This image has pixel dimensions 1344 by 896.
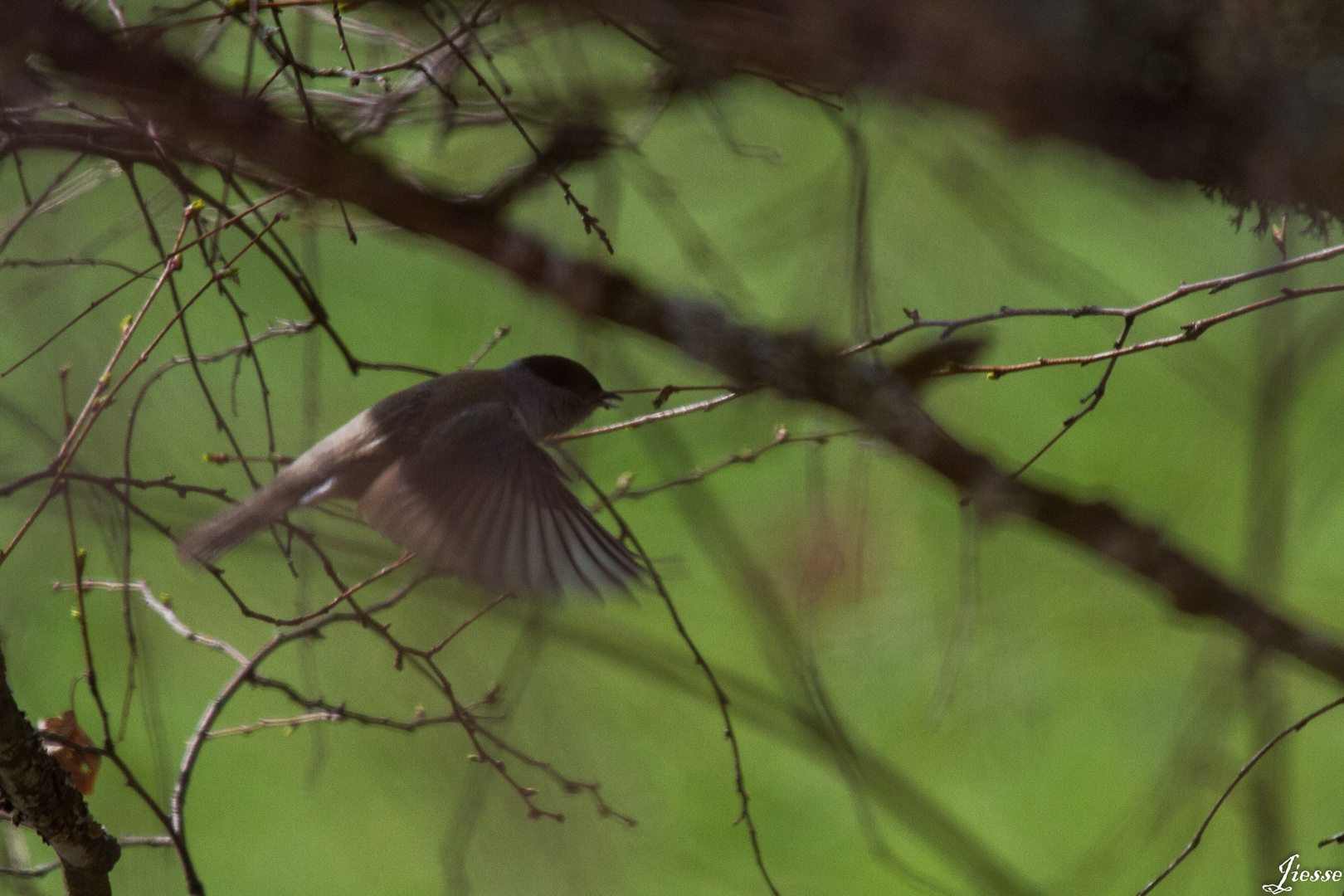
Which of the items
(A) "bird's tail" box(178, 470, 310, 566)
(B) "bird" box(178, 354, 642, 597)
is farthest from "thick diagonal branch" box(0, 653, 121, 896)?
(A) "bird's tail" box(178, 470, 310, 566)

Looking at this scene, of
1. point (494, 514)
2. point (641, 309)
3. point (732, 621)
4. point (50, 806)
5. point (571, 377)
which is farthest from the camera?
point (732, 621)

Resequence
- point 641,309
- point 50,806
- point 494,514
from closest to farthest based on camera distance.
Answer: point 641,309
point 50,806
point 494,514

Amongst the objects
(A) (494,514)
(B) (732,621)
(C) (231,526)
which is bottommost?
(B) (732,621)

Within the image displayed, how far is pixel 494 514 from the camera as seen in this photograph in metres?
1.50

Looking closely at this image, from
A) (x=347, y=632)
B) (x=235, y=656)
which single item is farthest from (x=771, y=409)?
(x=347, y=632)

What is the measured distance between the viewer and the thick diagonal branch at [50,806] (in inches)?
39.4

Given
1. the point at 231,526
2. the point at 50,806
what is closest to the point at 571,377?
the point at 231,526

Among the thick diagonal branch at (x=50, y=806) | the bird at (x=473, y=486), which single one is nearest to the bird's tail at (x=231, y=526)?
the bird at (x=473, y=486)

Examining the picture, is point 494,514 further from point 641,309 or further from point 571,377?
point 641,309

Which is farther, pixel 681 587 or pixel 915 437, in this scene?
pixel 681 587

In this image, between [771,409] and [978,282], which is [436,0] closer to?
[771,409]

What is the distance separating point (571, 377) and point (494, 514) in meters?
0.37

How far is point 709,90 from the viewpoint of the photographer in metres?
0.98

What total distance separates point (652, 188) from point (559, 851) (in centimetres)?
98
